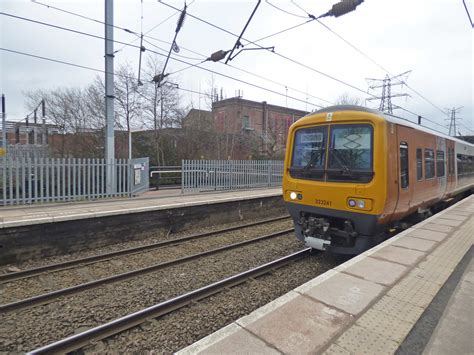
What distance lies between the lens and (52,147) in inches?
765

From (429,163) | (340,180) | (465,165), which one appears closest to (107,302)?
(340,180)

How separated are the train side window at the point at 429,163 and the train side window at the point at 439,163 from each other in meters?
0.59

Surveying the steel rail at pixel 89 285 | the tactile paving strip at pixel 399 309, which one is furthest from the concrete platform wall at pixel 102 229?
the tactile paving strip at pixel 399 309

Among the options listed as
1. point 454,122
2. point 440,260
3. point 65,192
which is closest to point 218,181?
point 65,192

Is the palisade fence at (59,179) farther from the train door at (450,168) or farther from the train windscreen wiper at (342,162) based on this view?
the train door at (450,168)

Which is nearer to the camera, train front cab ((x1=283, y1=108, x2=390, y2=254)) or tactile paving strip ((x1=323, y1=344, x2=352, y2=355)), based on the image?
tactile paving strip ((x1=323, y1=344, x2=352, y2=355))

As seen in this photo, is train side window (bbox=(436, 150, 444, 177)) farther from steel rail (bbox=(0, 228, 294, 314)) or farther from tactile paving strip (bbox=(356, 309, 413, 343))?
tactile paving strip (bbox=(356, 309, 413, 343))

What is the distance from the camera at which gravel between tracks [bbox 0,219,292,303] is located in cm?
479

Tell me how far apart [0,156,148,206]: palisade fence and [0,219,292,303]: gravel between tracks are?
14.4 ft

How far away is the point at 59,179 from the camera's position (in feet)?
30.2

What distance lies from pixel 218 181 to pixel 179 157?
8.37 meters

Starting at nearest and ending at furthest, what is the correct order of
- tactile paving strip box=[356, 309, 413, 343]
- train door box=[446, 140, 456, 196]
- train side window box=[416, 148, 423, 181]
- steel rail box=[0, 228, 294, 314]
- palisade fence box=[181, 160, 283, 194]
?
tactile paving strip box=[356, 309, 413, 343] < steel rail box=[0, 228, 294, 314] < train side window box=[416, 148, 423, 181] < train door box=[446, 140, 456, 196] < palisade fence box=[181, 160, 283, 194]

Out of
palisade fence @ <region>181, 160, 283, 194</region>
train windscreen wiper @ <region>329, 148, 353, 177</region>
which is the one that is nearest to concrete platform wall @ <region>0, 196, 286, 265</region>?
palisade fence @ <region>181, 160, 283, 194</region>

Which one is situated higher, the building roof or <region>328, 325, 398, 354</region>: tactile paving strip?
the building roof
